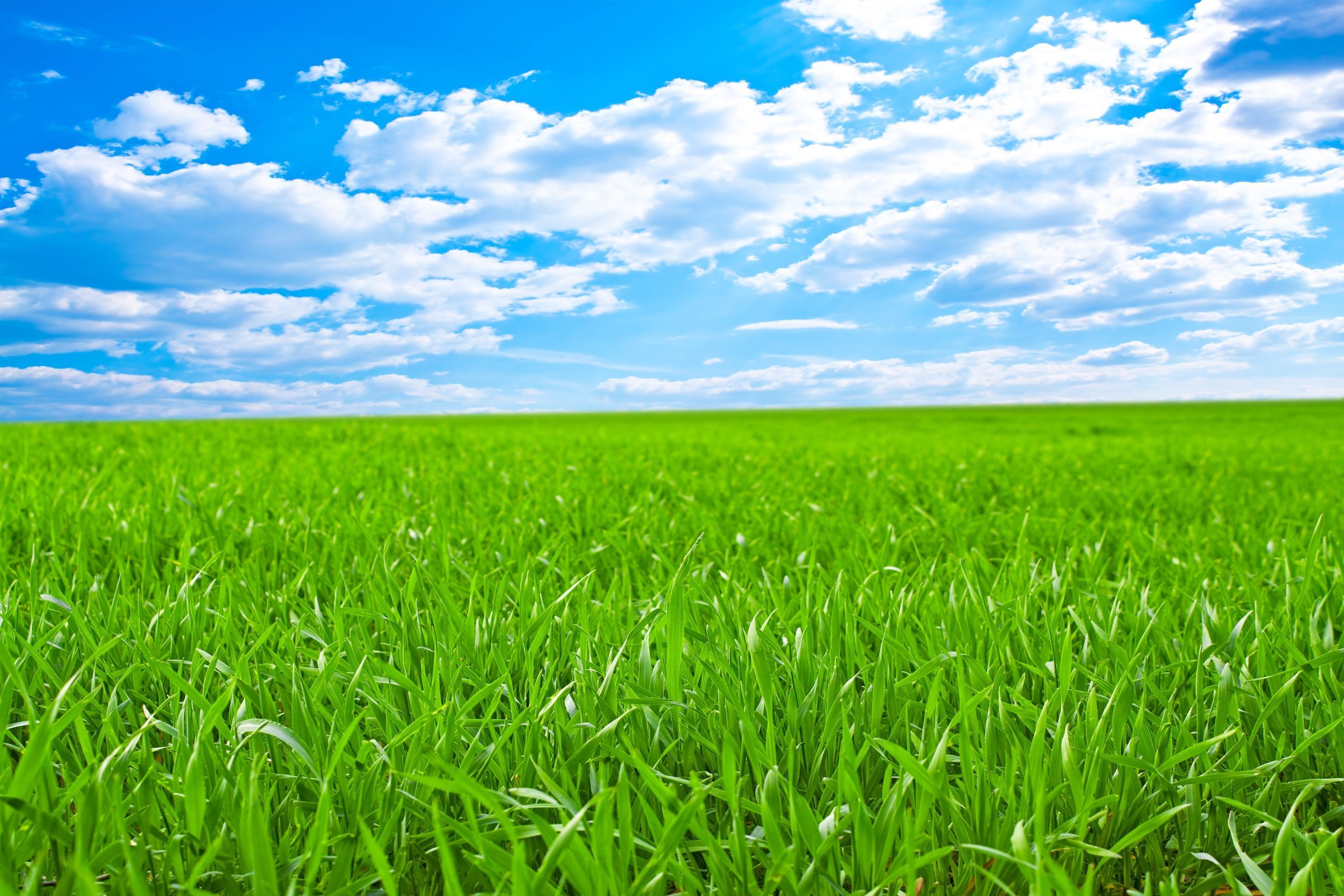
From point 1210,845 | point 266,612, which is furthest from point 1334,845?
point 266,612

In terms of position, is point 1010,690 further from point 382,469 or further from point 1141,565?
point 382,469

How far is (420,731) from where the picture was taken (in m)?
1.39

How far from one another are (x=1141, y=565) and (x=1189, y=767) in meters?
2.11

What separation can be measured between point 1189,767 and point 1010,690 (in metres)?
0.38

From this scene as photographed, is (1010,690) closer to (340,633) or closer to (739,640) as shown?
(739,640)

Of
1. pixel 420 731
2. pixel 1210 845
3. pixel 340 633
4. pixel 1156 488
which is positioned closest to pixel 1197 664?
pixel 1210 845

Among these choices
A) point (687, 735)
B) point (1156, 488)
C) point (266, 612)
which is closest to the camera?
point (687, 735)

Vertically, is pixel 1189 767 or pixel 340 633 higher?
pixel 340 633

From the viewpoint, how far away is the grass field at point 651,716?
1.16 m

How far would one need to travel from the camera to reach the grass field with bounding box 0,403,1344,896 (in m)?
1.16

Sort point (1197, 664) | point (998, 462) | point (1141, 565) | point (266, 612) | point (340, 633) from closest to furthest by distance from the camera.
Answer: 1. point (1197, 664)
2. point (340, 633)
3. point (266, 612)
4. point (1141, 565)
5. point (998, 462)

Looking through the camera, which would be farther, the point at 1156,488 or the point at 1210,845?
the point at 1156,488

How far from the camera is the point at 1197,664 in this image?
179 cm

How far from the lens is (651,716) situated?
4.99 feet
